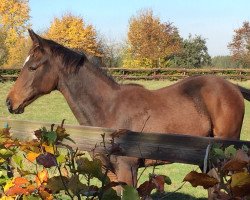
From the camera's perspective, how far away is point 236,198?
93 centimetres

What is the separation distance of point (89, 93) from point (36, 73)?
710 millimetres

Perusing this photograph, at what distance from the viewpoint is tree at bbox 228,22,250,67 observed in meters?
74.0

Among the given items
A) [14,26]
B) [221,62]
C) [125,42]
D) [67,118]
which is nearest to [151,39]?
[125,42]

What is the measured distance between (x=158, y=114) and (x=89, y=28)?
61.9 metres

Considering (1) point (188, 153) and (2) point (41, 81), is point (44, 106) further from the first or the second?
(1) point (188, 153)

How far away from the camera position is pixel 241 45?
7812 cm

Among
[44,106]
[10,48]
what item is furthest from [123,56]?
[44,106]

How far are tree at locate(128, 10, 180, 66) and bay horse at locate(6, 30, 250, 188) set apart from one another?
57.4 meters

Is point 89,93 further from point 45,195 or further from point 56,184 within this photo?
point 56,184

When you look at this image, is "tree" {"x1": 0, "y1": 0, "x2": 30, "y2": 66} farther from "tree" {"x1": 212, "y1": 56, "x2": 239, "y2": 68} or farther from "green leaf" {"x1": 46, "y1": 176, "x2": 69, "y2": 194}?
"green leaf" {"x1": 46, "y1": 176, "x2": 69, "y2": 194}

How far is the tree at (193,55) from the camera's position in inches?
2825

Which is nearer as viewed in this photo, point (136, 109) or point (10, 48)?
point (136, 109)

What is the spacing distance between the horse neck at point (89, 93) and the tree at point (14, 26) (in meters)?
56.2

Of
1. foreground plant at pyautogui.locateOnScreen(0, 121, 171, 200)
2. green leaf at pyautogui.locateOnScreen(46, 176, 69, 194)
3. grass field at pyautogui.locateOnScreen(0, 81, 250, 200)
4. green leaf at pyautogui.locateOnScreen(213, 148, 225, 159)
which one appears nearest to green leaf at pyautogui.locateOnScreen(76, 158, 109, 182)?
foreground plant at pyautogui.locateOnScreen(0, 121, 171, 200)
